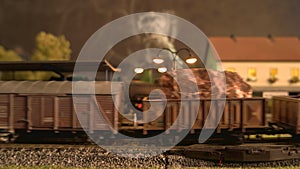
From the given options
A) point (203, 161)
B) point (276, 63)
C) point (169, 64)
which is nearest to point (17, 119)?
point (203, 161)

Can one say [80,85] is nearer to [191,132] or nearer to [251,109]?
[191,132]

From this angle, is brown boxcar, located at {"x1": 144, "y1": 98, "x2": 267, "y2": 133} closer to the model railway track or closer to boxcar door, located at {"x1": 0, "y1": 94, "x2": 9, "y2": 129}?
the model railway track

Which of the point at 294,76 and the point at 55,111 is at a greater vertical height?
the point at 294,76

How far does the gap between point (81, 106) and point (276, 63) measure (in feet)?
87.7

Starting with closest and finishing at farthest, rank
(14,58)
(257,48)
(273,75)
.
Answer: (14,58) → (273,75) → (257,48)

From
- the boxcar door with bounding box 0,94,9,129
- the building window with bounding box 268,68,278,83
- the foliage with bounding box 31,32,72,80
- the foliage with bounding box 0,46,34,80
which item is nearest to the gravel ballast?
the boxcar door with bounding box 0,94,9,129

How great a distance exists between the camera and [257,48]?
35125mm

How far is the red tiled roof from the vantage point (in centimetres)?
3400

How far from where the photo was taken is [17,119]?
1301 centimetres

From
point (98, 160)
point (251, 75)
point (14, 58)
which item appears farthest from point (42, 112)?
point (251, 75)

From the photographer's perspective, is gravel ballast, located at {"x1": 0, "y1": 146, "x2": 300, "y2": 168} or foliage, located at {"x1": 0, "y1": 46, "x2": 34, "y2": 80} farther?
foliage, located at {"x1": 0, "y1": 46, "x2": 34, "y2": 80}

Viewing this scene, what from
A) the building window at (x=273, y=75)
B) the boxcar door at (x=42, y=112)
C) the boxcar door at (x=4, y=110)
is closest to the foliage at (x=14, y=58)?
the boxcar door at (x=4, y=110)

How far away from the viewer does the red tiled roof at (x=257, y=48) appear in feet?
112

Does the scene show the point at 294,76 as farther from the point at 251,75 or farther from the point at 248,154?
the point at 248,154
